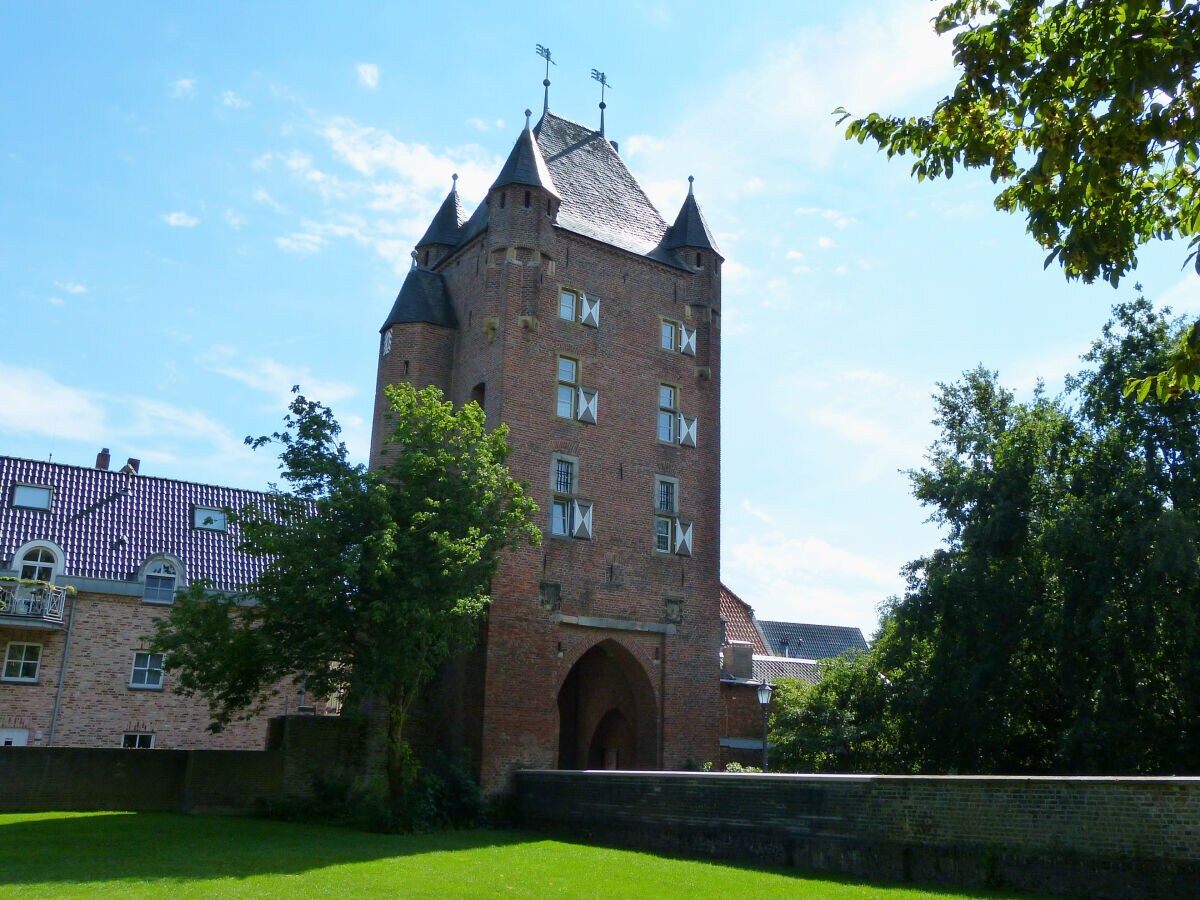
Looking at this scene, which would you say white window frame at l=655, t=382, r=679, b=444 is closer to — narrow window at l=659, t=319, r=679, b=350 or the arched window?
narrow window at l=659, t=319, r=679, b=350

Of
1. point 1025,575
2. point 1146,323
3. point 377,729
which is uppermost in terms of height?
point 1146,323

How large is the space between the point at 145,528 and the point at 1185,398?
28.4 metres

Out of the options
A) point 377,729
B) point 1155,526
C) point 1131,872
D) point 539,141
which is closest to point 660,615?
point 377,729

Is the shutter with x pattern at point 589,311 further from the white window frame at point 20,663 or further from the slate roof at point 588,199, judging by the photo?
the white window frame at point 20,663

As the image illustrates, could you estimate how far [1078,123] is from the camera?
7523mm

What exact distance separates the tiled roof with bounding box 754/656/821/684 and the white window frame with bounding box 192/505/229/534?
1957cm

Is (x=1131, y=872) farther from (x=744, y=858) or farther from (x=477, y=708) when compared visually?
(x=477, y=708)

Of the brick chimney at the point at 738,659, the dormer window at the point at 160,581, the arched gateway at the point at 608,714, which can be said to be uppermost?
the dormer window at the point at 160,581

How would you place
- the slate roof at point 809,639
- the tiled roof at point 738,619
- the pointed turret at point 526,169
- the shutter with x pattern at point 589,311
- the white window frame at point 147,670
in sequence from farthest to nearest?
the slate roof at point 809,639 < the tiled roof at point 738,619 < the white window frame at point 147,670 < the shutter with x pattern at point 589,311 < the pointed turret at point 526,169

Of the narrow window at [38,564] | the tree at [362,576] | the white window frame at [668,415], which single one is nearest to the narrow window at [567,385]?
the white window frame at [668,415]

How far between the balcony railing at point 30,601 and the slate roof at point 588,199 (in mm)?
14156

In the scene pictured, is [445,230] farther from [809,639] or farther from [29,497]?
[809,639]

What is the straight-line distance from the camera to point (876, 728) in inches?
1100

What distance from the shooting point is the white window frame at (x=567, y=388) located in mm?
28500
